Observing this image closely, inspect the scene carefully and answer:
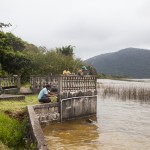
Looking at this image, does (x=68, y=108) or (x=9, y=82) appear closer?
(x=68, y=108)

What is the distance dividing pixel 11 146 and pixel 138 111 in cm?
1711

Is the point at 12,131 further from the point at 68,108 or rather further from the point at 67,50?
the point at 67,50

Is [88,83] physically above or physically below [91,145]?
above

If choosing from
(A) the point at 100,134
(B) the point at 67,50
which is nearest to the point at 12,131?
(A) the point at 100,134

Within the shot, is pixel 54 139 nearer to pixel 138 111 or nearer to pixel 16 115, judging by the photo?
pixel 16 115

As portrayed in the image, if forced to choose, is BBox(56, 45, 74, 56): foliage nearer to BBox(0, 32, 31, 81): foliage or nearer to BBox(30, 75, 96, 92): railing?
BBox(0, 32, 31, 81): foliage

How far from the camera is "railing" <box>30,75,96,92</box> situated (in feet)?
54.0

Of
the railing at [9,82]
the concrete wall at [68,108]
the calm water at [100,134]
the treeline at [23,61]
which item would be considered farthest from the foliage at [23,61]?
the calm water at [100,134]

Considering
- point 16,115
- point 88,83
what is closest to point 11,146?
point 16,115

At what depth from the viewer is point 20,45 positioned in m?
38.4

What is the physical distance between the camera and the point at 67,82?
16.8 meters

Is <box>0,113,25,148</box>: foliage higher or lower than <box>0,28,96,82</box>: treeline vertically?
lower

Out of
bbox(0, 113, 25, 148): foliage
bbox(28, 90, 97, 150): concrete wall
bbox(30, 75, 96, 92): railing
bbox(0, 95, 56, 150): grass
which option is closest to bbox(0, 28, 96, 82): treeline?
bbox(30, 75, 96, 92): railing

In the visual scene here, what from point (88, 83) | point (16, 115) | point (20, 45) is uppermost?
point (20, 45)
